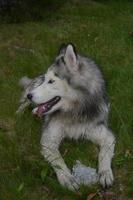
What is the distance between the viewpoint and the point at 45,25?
33.1 feet

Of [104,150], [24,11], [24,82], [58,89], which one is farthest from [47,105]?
[24,11]

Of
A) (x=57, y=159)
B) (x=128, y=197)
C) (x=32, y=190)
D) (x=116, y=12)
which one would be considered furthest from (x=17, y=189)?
(x=116, y=12)

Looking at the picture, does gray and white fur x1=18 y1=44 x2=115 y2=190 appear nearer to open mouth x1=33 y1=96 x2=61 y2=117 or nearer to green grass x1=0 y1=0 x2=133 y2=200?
open mouth x1=33 y1=96 x2=61 y2=117

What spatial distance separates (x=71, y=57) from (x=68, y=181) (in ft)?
4.56

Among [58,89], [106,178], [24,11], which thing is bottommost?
[106,178]

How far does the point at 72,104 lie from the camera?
587cm

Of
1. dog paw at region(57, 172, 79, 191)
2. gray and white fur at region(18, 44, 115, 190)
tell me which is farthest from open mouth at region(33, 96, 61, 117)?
dog paw at region(57, 172, 79, 191)

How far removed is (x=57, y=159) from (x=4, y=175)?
585 mm

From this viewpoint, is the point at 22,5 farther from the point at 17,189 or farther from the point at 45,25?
the point at 17,189

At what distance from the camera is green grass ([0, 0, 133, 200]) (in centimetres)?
519

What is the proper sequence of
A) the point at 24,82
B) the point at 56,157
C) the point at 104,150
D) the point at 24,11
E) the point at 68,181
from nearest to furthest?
the point at 68,181, the point at 56,157, the point at 104,150, the point at 24,82, the point at 24,11

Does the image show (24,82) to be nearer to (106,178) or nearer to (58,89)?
(58,89)

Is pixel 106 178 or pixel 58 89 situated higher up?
pixel 58 89

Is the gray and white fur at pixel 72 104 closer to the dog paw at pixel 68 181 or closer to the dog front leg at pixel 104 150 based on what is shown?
the dog front leg at pixel 104 150
